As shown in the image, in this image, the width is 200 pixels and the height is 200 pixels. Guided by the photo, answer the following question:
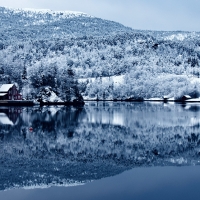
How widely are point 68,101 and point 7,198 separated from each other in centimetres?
8360

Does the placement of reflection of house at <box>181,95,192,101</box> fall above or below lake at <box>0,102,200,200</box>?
below

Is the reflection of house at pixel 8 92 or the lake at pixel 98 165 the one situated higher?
the reflection of house at pixel 8 92

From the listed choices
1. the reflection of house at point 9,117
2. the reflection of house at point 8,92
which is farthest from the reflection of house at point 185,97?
the reflection of house at point 9,117

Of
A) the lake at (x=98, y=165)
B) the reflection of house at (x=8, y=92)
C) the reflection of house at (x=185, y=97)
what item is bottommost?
the reflection of house at (x=185, y=97)

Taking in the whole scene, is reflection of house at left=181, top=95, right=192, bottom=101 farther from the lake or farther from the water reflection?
the lake

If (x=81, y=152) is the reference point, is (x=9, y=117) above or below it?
below

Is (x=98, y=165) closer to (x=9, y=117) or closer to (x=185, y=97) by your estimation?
(x=9, y=117)

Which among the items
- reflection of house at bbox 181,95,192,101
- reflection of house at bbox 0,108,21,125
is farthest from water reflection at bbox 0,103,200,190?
reflection of house at bbox 181,95,192,101

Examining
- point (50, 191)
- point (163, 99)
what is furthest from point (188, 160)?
point (163, 99)

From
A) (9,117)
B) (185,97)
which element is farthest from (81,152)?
(185,97)

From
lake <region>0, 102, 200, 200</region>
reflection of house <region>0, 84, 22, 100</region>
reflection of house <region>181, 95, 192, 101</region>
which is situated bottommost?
reflection of house <region>181, 95, 192, 101</region>

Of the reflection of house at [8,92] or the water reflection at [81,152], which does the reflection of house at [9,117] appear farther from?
the reflection of house at [8,92]

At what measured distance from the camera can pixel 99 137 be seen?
28953 mm

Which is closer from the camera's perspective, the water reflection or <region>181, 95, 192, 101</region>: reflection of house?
the water reflection
